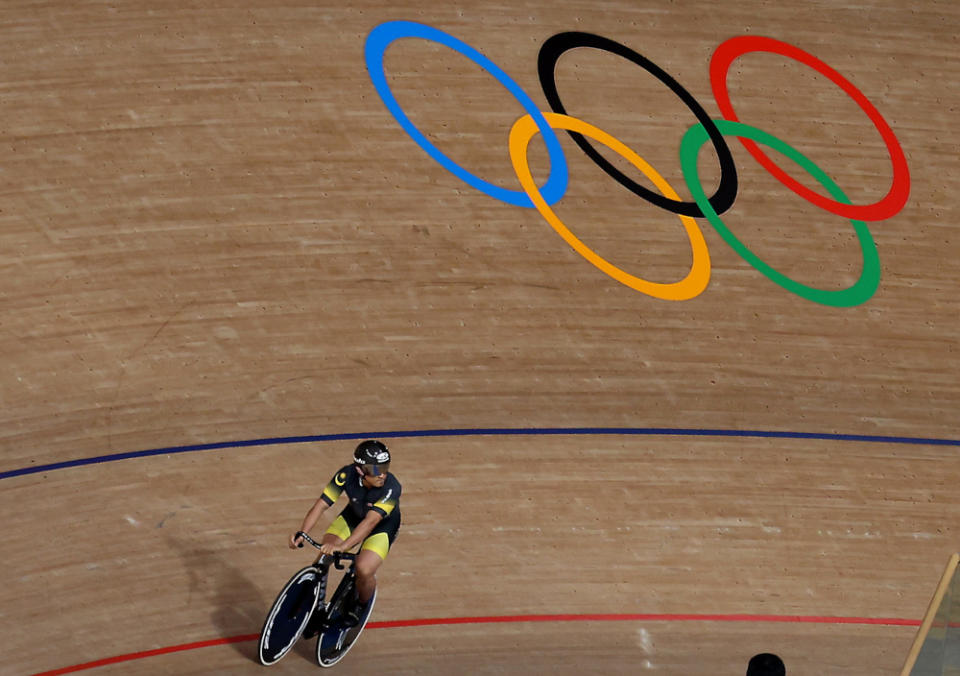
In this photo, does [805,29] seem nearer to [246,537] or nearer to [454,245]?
[454,245]

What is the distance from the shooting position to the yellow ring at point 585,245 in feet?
22.6

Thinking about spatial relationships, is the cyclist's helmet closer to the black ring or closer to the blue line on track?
the blue line on track

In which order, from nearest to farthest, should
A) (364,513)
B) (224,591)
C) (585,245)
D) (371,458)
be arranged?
(371,458) < (364,513) < (224,591) < (585,245)

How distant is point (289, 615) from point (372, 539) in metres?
0.46

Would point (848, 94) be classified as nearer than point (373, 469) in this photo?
No

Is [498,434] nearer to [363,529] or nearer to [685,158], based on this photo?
[363,529]

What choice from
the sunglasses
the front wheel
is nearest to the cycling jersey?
the sunglasses

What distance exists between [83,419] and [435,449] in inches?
75.5

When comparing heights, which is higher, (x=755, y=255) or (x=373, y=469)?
(x=755, y=255)

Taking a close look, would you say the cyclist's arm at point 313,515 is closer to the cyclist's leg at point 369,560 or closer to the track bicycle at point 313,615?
the track bicycle at point 313,615

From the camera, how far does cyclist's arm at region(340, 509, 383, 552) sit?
457 cm

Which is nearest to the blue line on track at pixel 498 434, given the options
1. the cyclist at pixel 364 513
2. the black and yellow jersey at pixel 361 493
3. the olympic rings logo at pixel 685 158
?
the olympic rings logo at pixel 685 158

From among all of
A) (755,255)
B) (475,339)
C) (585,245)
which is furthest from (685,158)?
(475,339)

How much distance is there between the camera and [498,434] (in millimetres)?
6402
